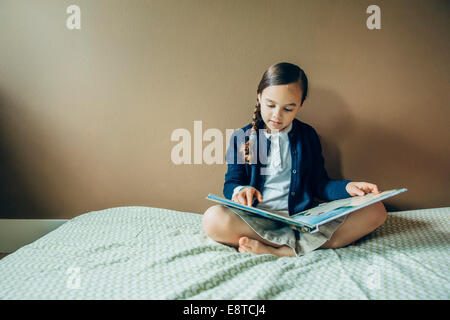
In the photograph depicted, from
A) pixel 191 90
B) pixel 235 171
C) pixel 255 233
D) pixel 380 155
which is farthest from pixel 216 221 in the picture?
pixel 380 155

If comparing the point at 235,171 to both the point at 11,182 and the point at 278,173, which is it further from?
the point at 11,182

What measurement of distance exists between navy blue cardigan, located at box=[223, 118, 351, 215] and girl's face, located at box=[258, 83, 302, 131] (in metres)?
0.11

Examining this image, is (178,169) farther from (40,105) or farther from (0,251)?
(0,251)

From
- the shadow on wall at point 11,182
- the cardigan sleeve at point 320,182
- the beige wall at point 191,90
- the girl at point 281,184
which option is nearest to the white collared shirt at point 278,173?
the girl at point 281,184

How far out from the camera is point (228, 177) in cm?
102

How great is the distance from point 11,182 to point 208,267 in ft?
3.55

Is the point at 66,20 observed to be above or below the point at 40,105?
above

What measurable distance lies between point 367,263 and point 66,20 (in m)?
1.42

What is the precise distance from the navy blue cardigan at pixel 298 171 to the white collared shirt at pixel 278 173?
0.06 feet

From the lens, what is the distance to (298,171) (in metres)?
0.99

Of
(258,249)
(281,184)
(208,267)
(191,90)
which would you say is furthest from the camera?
(191,90)

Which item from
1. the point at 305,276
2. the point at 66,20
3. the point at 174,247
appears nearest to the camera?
the point at 305,276

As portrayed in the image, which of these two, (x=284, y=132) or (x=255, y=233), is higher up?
(x=284, y=132)
